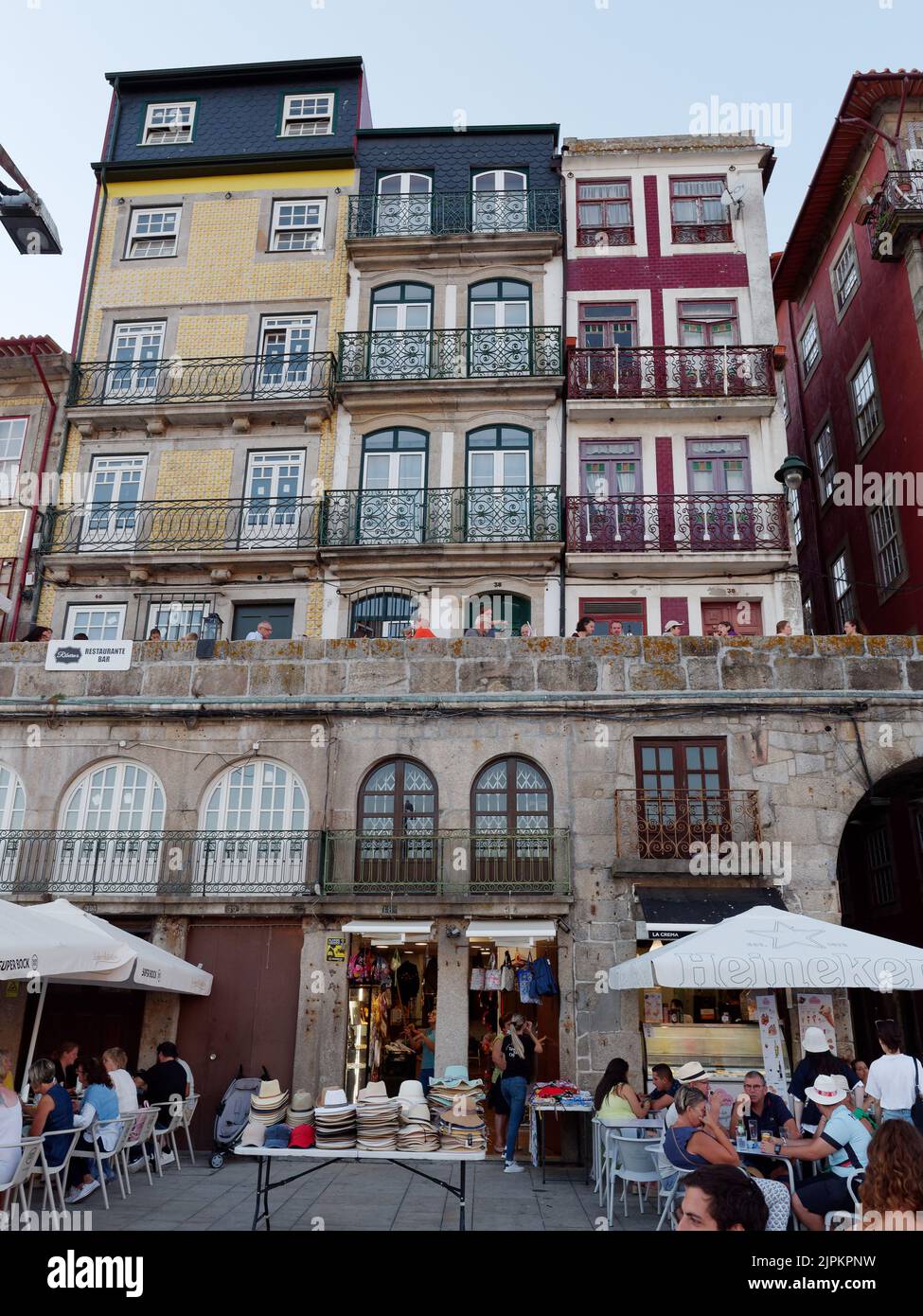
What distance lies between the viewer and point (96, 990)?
1412 centimetres

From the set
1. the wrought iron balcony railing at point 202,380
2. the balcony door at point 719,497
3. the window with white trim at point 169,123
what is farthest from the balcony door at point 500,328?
the window with white trim at point 169,123

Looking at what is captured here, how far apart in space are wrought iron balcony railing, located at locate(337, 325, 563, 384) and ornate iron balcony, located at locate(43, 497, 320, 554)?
3134 mm

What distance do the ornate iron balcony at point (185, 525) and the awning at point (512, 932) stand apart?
907 cm

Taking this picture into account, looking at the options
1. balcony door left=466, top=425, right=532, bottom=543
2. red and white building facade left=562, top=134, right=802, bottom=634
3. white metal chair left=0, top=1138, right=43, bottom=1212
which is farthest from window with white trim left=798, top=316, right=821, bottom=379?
white metal chair left=0, top=1138, right=43, bottom=1212

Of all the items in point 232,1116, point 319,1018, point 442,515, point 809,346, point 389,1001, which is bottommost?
point 232,1116

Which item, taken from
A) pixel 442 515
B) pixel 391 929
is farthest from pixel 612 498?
pixel 391 929

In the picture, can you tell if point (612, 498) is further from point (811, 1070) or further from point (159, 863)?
point (811, 1070)

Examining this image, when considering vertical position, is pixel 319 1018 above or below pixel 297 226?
below

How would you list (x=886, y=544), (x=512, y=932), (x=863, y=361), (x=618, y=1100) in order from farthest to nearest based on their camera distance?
1. (x=863, y=361)
2. (x=886, y=544)
3. (x=512, y=932)
4. (x=618, y=1100)

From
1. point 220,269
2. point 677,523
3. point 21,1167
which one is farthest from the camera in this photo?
point 220,269

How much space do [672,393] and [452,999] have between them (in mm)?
12723

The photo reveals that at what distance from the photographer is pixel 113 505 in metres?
20.3

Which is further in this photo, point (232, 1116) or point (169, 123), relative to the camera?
point (169, 123)

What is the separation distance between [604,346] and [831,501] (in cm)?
738
